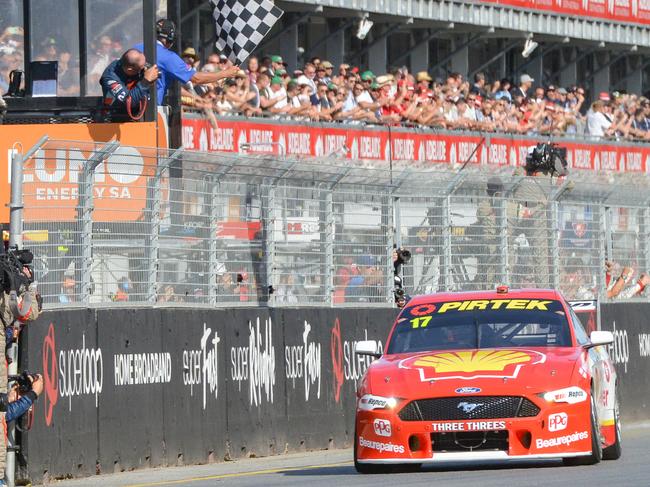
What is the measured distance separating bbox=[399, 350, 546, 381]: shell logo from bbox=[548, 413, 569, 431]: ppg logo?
0.45 metres

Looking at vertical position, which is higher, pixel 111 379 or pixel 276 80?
pixel 276 80

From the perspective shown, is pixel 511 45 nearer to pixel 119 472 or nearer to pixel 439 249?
pixel 439 249

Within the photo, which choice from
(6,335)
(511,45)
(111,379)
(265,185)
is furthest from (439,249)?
(511,45)

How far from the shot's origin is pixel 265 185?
1814cm

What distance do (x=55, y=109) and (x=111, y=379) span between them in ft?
13.0

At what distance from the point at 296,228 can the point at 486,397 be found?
18.5 ft

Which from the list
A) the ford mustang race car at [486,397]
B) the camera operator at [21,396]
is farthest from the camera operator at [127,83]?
the camera operator at [21,396]

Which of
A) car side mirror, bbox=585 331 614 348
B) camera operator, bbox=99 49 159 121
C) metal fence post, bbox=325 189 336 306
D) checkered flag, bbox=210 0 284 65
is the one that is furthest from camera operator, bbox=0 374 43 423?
checkered flag, bbox=210 0 284 65

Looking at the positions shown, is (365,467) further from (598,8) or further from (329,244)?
(598,8)

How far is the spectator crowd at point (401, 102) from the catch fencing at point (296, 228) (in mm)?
2253

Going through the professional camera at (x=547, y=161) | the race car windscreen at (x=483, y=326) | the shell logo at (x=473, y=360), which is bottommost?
the shell logo at (x=473, y=360)

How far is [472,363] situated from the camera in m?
13.9

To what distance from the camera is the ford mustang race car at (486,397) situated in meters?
13.3

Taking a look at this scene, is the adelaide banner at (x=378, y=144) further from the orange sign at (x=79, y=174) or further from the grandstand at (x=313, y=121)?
the orange sign at (x=79, y=174)
